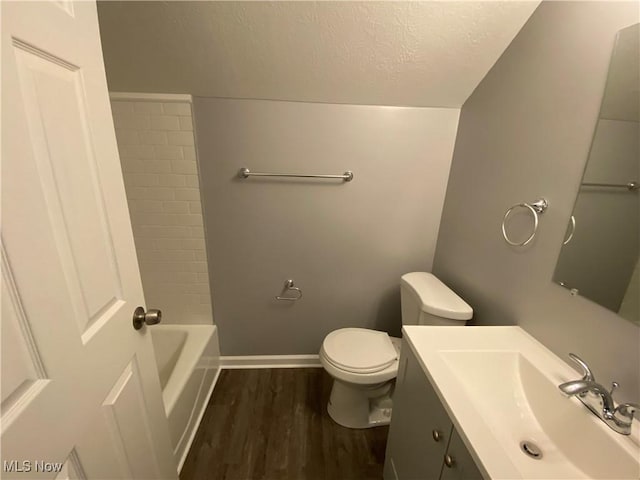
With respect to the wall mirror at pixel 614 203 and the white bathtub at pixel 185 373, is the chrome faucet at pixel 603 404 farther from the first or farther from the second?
the white bathtub at pixel 185 373

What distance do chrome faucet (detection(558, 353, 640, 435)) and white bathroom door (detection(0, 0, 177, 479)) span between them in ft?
3.76

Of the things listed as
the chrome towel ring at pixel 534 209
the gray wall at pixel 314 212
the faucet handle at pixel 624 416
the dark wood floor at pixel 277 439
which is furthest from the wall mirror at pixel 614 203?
the dark wood floor at pixel 277 439

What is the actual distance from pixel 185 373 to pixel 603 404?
165 cm

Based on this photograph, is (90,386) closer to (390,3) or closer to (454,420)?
(454,420)

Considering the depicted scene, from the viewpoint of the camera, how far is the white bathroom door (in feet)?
1.46

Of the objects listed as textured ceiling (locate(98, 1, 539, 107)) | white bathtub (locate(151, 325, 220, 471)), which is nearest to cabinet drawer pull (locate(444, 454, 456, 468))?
white bathtub (locate(151, 325, 220, 471))

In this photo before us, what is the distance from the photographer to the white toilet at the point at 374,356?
1.32 meters

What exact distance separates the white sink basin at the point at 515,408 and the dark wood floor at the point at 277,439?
2.78 feet

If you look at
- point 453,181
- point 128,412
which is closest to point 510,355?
point 453,181

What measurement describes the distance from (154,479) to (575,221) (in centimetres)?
161

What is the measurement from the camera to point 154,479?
941mm

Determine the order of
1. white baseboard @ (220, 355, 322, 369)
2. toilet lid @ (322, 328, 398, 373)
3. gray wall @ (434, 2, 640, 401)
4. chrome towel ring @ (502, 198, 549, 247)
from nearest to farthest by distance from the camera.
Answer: gray wall @ (434, 2, 640, 401) → chrome towel ring @ (502, 198, 549, 247) → toilet lid @ (322, 328, 398, 373) → white baseboard @ (220, 355, 322, 369)

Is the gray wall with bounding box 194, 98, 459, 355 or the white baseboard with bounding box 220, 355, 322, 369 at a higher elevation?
the gray wall with bounding box 194, 98, 459, 355

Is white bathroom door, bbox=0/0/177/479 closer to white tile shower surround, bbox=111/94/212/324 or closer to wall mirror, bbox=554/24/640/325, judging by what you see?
white tile shower surround, bbox=111/94/212/324
